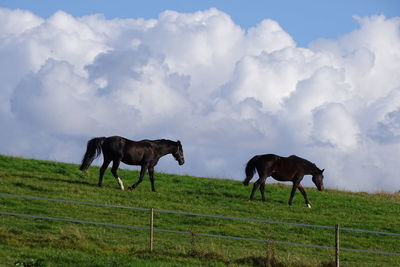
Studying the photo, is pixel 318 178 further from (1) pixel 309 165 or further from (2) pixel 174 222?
(2) pixel 174 222

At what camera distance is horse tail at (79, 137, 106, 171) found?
30.6 m

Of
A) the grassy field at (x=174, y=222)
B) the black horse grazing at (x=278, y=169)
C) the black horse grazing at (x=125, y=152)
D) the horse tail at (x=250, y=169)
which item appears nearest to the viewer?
the grassy field at (x=174, y=222)

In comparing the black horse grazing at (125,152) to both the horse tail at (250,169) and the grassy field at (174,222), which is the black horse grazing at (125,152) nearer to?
the grassy field at (174,222)

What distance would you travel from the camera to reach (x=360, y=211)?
31062mm

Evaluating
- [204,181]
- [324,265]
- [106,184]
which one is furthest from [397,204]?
[324,265]

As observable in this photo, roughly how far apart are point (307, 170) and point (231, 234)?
10.1 m

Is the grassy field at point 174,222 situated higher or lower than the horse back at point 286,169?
lower

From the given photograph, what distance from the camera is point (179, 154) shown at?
33188 mm

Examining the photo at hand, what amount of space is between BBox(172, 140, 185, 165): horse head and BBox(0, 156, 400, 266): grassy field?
1.03 m

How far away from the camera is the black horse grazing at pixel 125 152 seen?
30.6 m

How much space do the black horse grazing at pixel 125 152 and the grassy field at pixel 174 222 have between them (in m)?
0.77

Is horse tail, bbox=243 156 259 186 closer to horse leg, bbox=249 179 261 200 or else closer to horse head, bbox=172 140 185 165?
horse leg, bbox=249 179 261 200

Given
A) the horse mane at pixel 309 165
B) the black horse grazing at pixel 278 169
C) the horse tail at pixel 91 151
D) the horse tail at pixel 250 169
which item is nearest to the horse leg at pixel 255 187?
the black horse grazing at pixel 278 169

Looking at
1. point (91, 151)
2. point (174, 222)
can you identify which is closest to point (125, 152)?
point (91, 151)
